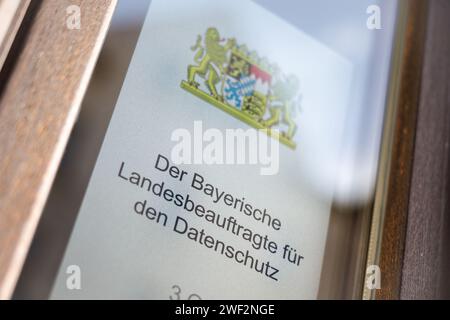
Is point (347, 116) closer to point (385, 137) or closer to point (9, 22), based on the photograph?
point (385, 137)

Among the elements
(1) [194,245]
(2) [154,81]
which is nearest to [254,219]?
(1) [194,245]

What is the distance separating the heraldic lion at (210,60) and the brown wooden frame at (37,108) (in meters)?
0.12

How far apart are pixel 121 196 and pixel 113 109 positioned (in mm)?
90

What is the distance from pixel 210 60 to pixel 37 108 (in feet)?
0.75

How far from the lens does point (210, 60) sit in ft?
2.11

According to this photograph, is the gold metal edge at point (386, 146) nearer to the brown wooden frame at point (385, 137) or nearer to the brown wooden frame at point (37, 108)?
the brown wooden frame at point (385, 137)

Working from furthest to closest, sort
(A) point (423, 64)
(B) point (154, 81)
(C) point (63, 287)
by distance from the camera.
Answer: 1. (A) point (423, 64)
2. (B) point (154, 81)
3. (C) point (63, 287)

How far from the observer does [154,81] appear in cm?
59

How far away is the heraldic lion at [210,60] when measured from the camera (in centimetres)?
63

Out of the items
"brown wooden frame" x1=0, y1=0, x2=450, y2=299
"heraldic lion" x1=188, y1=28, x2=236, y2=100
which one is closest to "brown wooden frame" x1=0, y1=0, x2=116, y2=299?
"brown wooden frame" x1=0, y1=0, x2=450, y2=299

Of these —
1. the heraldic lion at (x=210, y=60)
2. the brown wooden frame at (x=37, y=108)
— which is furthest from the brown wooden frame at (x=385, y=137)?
the heraldic lion at (x=210, y=60)

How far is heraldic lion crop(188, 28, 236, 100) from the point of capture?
2.06 feet

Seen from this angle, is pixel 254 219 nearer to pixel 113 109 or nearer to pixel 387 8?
pixel 113 109

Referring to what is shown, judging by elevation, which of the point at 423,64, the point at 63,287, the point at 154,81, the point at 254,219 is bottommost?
the point at 63,287
